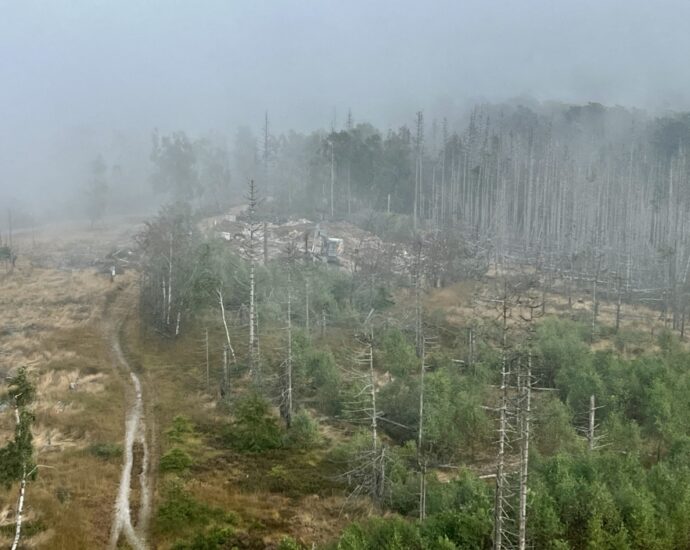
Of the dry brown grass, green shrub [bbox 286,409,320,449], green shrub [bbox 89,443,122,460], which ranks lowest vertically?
green shrub [bbox 286,409,320,449]

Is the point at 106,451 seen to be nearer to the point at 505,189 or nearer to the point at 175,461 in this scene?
the point at 175,461

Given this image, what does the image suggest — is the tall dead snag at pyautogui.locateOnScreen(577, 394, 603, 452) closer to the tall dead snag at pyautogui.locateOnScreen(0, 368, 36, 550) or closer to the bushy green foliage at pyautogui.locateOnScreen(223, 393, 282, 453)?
the bushy green foliage at pyautogui.locateOnScreen(223, 393, 282, 453)

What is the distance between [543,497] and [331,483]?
39.3 feet

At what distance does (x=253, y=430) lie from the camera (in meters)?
31.4

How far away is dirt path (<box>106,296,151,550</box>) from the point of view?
73.3ft

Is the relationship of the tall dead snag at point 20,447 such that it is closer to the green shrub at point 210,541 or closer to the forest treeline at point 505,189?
the green shrub at point 210,541

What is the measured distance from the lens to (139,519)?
23.4 m

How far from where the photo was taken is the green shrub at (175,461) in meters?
27.4

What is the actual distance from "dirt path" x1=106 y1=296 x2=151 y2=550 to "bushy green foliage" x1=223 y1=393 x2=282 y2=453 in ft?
16.2

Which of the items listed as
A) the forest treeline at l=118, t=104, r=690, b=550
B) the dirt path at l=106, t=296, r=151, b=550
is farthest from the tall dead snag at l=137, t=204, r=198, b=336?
the dirt path at l=106, t=296, r=151, b=550

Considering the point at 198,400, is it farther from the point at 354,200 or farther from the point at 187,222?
the point at 354,200

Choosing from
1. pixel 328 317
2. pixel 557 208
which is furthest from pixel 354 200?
pixel 328 317

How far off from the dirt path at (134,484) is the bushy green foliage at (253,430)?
4.93 meters

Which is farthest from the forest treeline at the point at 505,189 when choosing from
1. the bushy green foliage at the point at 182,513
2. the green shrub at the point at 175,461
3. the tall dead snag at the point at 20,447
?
the tall dead snag at the point at 20,447
